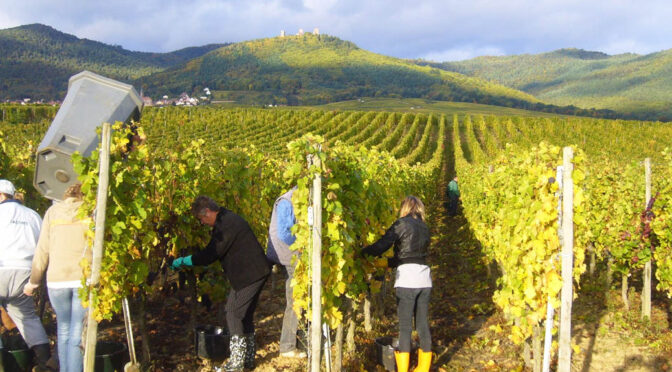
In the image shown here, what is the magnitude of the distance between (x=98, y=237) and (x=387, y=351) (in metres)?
2.83

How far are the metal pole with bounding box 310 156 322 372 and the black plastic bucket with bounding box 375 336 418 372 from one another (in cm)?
104

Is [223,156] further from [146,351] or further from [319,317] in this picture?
[319,317]

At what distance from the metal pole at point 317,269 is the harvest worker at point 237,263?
80 centimetres

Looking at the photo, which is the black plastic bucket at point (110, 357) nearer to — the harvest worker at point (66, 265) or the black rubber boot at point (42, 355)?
the harvest worker at point (66, 265)

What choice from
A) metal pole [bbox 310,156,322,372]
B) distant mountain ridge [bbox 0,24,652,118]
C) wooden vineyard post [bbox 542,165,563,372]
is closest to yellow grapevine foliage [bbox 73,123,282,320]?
metal pole [bbox 310,156,322,372]

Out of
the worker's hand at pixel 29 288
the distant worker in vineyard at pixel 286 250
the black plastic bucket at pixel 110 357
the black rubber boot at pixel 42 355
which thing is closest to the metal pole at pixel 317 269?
the distant worker in vineyard at pixel 286 250

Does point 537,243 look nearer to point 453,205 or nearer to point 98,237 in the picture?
point 98,237

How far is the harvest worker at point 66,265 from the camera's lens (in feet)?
13.7

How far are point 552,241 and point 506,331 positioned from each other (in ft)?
8.93

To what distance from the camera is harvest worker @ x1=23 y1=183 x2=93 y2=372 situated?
164 inches

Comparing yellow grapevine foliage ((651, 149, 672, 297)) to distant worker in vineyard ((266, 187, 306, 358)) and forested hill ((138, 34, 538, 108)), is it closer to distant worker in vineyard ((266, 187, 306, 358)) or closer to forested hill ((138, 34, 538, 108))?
distant worker in vineyard ((266, 187, 306, 358))

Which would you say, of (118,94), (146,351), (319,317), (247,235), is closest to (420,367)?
(319,317)

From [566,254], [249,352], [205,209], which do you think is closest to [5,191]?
[205,209]

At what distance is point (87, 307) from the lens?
4203mm
